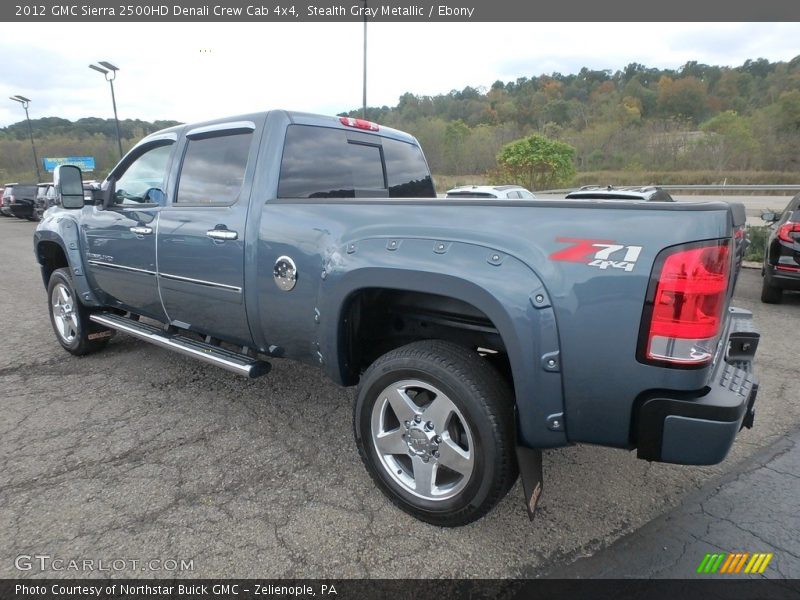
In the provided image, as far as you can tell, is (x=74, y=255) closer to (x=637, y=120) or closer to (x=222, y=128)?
(x=222, y=128)

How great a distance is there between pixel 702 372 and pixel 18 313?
7.64m

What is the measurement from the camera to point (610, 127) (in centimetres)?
5666

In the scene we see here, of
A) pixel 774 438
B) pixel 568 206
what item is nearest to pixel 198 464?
pixel 568 206

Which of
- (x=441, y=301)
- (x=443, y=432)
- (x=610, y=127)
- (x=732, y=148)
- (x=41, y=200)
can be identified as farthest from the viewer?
(x=610, y=127)

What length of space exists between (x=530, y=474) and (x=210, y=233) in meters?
2.29

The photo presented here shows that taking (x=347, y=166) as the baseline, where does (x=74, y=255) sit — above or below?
below

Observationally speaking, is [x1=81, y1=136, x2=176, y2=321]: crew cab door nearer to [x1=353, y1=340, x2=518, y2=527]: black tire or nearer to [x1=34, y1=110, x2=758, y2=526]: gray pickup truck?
[x1=34, y1=110, x2=758, y2=526]: gray pickup truck

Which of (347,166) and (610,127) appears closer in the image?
(347,166)

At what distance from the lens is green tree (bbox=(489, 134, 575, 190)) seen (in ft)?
105

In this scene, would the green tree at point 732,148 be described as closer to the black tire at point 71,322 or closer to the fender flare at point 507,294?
the black tire at point 71,322

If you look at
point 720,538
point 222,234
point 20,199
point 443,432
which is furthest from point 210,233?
point 20,199

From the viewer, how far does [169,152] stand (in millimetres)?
3676

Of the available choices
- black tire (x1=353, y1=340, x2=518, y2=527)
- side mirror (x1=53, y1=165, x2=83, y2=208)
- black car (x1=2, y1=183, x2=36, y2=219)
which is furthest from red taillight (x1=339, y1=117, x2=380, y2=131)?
black car (x1=2, y1=183, x2=36, y2=219)

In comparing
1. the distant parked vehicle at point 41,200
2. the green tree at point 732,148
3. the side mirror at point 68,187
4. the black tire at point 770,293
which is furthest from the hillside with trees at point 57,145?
the black tire at point 770,293
